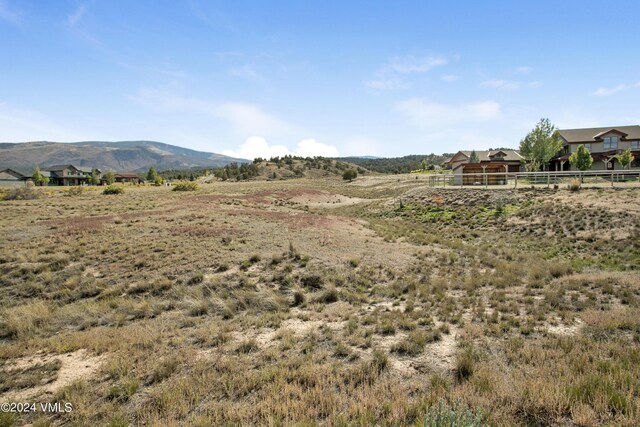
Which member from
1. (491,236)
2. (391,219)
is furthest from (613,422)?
(391,219)

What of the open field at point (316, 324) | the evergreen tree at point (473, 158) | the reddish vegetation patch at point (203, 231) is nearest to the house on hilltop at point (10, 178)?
the open field at point (316, 324)

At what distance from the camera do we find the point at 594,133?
5906 cm

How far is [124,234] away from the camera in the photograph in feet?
65.1

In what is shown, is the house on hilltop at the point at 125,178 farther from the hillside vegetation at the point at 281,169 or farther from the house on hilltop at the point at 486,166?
the house on hilltop at the point at 486,166

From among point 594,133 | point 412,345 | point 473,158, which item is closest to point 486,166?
point 594,133

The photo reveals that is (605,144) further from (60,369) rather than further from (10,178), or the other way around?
(10,178)

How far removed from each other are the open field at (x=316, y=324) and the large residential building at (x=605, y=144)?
142ft

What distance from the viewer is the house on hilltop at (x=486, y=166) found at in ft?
133

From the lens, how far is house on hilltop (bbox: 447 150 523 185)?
40.6 metres

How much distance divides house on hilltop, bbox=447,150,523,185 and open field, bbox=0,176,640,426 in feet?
60.8

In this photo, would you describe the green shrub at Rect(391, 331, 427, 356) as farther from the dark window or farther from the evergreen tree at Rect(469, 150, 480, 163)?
the evergreen tree at Rect(469, 150, 480, 163)

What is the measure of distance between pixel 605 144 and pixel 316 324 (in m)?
68.8

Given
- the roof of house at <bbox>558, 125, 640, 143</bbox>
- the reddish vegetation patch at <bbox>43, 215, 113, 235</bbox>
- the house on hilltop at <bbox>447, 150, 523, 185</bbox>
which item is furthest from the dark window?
the reddish vegetation patch at <bbox>43, 215, 113, 235</bbox>

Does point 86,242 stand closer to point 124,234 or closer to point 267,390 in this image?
point 124,234
